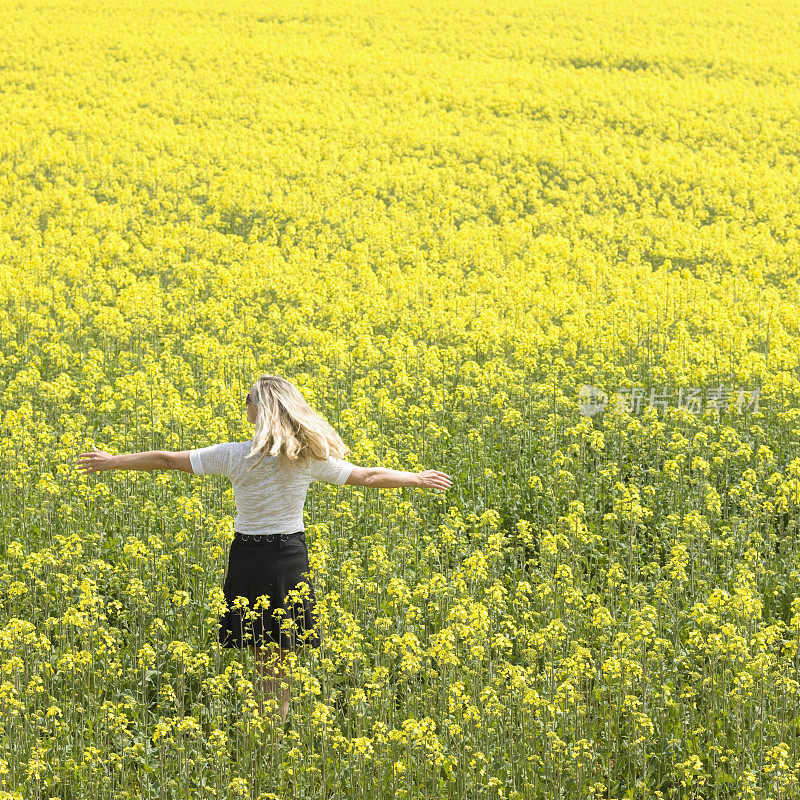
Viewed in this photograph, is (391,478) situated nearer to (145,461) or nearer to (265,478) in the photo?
(265,478)

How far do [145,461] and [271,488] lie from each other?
0.78 meters

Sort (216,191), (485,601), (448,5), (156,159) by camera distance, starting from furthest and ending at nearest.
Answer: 1. (448,5)
2. (156,159)
3. (216,191)
4. (485,601)

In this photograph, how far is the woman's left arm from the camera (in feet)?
18.6

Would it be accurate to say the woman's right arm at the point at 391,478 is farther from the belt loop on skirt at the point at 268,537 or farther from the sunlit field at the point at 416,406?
the sunlit field at the point at 416,406

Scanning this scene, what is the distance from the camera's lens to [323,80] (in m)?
36.2

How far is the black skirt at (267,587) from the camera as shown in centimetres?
574

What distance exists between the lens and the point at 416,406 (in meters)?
11.4

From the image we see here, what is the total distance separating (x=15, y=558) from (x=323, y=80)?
102ft

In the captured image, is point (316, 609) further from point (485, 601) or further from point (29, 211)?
point (29, 211)

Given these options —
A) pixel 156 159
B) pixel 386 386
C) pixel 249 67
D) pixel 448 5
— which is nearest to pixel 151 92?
pixel 249 67

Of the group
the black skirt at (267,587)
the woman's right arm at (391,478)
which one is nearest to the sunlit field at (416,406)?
the black skirt at (267,587)

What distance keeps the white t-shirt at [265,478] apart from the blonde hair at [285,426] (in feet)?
0.25

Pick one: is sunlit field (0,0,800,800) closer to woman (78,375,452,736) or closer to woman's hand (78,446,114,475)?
woman (78,375,452,736)

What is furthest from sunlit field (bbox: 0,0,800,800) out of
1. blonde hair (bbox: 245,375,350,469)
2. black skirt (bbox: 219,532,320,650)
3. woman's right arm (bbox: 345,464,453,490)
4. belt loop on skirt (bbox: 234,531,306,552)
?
blonde hair (bbox: 245,375,350,469)
